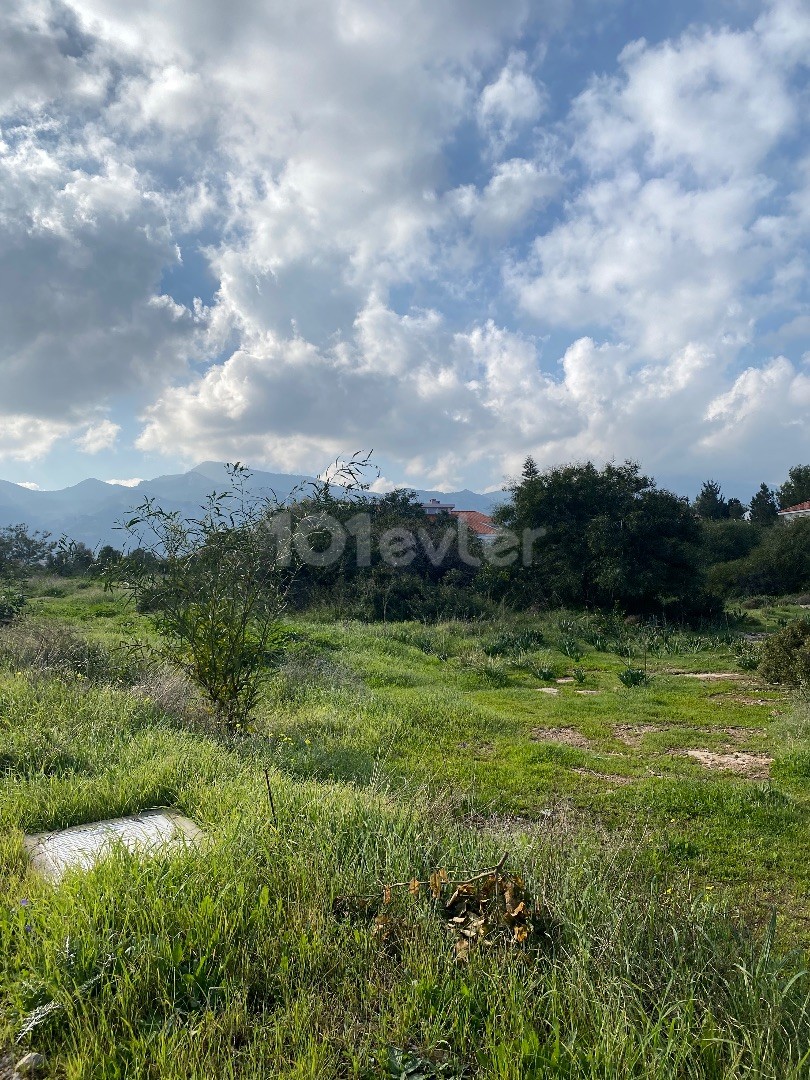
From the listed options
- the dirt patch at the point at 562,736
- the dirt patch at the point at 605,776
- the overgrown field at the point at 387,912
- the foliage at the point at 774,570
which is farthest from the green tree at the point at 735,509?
the dirt patch at the point at 605,776

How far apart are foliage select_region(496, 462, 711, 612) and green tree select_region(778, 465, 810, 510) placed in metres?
39.3

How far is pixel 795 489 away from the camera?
53562 mm

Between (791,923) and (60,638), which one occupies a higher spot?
(60,638)

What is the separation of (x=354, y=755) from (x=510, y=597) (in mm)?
15708

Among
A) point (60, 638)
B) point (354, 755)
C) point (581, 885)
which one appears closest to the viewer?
point (581, 885)

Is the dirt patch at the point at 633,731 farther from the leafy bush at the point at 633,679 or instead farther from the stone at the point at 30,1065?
the stone at the point at 30,1065

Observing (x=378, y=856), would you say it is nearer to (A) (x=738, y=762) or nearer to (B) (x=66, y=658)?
(A) (x=738, y=762)

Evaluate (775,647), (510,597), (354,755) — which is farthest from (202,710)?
(510,597)

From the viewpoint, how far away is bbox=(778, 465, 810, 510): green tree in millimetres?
52781

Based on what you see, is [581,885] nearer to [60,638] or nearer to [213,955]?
[213,955]

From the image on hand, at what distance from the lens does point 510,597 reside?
68.9ft

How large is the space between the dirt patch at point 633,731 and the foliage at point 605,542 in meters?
11.2

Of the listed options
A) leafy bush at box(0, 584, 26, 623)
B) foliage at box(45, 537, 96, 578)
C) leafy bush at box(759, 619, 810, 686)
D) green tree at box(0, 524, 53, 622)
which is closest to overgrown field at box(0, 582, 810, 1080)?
leafy bush at box(759, 619, 810, 686)

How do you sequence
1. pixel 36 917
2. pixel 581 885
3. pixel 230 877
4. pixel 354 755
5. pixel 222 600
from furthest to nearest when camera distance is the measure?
pixel 222 600 < pixel 354 755 < pixel 581 885 < pixel 230 877 < pixel 36 917
